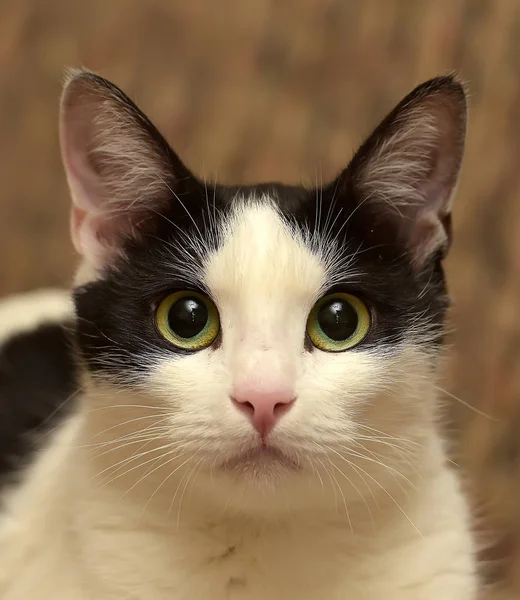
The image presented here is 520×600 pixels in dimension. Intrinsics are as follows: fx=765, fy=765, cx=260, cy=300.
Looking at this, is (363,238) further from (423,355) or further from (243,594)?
(243,594)

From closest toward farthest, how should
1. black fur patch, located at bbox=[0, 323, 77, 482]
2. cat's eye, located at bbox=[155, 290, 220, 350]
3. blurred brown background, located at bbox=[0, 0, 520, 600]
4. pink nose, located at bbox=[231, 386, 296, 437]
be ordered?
pink nose, located at bbox=[231, 386, 296, 437] → cat's eye, located at bbox=[155, 290, 220, 350] → black fur patch, located at bbox=[0, 323, 77, 482] → blurred brown background, located at bbox=[0, 0, 520, 600]

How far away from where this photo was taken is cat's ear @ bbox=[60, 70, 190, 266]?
1.01 metres

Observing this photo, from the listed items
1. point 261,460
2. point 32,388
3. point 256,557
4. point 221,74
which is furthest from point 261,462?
point 221,74

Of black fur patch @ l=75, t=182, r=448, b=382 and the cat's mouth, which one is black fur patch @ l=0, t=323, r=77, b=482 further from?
the cat's mouth

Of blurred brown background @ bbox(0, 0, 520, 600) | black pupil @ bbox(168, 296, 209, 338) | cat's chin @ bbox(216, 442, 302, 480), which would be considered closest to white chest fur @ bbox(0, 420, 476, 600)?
cat's chin @ bbox(216, 442, 302, 480)

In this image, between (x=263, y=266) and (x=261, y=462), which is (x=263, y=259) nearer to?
(x=263, y=266)

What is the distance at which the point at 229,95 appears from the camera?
199 centimetres

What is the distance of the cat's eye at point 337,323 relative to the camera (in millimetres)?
941

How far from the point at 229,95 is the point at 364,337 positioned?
120 cm

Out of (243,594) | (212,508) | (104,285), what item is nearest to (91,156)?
(104,285)

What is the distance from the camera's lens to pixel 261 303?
894 millimetres

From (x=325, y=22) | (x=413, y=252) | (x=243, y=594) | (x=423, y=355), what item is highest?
(x=325, y=22)

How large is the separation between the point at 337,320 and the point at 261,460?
0.20 meters

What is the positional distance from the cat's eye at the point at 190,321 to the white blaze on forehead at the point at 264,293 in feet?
0.08
